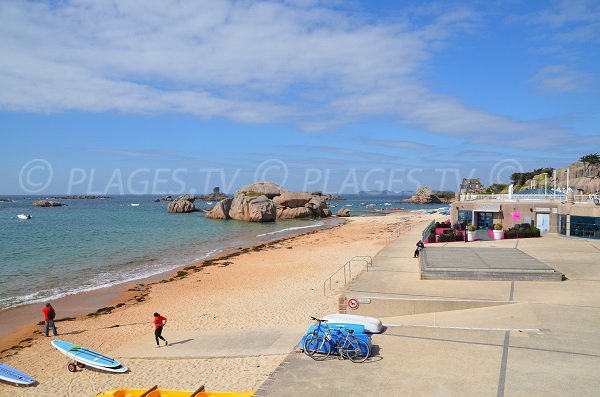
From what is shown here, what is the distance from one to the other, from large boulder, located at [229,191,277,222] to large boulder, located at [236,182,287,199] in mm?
12413

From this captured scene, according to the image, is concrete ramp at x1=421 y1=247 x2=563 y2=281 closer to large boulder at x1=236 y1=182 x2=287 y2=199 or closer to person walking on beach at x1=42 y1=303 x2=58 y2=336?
person walking on beach at x1=42 y1=303 x2=58 y2=336

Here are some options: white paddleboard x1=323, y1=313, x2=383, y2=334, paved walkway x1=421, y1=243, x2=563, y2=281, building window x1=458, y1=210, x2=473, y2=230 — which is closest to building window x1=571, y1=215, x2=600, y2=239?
building window x1=458, y1=210, x2=473, y2=230

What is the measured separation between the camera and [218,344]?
46.8 ft

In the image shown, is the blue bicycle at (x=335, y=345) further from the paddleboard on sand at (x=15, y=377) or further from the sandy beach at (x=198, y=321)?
the paddleboard on sand at (x=15, y=377)

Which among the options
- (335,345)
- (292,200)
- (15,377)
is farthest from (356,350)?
(292,200)

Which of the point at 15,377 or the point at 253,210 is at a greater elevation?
the point at 253,210

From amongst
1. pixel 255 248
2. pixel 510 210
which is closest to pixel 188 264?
pixel 255 248

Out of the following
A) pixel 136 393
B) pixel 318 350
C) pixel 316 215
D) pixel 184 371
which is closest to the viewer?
pixel 136 393

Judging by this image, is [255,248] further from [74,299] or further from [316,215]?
[316,215]

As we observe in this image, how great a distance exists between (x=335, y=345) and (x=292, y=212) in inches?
2933

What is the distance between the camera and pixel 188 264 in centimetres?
3381

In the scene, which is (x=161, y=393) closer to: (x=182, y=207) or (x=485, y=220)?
(x=485, y=220)

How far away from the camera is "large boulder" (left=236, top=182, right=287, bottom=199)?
94.1 m

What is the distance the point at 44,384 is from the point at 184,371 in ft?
13.0
